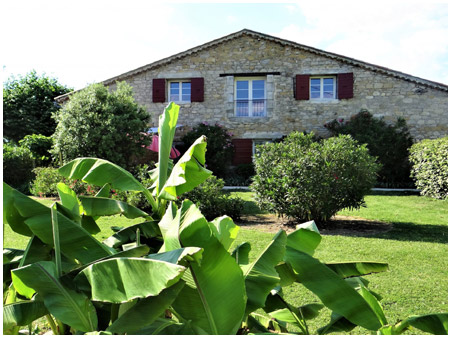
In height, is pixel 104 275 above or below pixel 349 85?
below

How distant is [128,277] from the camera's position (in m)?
1.27

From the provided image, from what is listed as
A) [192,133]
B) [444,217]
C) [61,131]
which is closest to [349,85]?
[192,133]

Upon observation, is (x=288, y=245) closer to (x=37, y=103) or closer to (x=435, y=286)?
(x=435, y=286)

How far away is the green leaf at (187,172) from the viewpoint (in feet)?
6.16

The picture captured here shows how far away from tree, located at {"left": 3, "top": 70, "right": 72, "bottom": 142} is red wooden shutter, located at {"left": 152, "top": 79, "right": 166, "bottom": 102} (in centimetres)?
989

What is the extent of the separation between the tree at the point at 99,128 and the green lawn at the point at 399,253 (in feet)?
17.7

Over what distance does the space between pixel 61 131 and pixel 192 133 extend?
7.13m

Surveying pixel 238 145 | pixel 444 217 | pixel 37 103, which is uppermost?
pixel 37 103

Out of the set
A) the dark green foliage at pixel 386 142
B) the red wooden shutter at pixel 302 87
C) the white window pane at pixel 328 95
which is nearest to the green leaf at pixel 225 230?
the dark green foliage at pixel 386 142

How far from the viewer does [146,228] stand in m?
2.01

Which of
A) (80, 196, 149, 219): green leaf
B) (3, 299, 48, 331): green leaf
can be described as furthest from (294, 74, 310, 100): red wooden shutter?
(3, 299, 48, 331): green leaf

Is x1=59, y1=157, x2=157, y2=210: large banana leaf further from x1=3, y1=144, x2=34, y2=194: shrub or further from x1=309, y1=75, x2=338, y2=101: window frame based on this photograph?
x1=309, y1=75, x2=338, y2=101: window frame

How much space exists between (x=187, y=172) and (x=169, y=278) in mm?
1016

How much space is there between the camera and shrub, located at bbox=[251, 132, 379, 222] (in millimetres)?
7930
